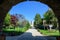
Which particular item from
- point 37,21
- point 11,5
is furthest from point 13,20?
point 11,5

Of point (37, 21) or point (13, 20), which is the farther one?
point (13, 20)

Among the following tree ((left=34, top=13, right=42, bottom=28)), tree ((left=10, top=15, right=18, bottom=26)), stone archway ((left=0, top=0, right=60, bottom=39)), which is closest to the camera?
stone archway ((left=0, top=0, right=60, bottom=39))

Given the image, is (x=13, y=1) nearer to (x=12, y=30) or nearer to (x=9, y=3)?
(x=9, y=3)

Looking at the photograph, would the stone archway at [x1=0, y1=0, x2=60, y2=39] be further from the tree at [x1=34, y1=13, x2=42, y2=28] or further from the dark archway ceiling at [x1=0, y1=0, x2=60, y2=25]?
the tree at [x1=34, y1=13, x2=42, y2=28]

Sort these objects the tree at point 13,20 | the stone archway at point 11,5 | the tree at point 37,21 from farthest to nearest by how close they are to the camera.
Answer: the tree at point 13,20 < the tree at point 37,21 < the stone archway at point 11,5

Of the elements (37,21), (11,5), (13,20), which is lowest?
(37,21)

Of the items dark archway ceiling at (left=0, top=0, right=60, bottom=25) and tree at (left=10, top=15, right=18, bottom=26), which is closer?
dark archway ceiling at (left=0, top=0, right=60, bottom=25)

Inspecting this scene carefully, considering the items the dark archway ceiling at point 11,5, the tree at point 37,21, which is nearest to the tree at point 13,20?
the tree at point 37,21

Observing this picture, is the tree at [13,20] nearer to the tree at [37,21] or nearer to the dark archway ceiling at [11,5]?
the tree at [37,21]

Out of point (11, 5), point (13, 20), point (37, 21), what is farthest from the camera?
point (13, 20)

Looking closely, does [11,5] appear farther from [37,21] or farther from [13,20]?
[13,20]

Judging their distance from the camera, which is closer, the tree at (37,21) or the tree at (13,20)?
the tree at (37,21)

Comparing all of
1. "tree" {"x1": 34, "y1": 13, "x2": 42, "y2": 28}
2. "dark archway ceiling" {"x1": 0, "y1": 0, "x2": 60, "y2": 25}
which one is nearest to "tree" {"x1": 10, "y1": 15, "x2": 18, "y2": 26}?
"tree" {"x1": 34, "y1": 13, "x2": 42, "y2": 28}

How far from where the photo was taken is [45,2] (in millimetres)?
7629
